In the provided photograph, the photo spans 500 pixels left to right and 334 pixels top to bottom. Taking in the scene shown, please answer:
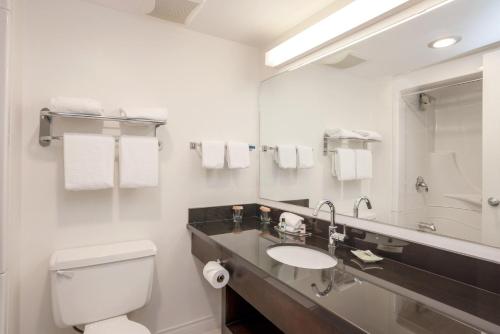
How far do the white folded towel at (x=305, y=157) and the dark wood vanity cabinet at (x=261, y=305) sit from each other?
805 mm

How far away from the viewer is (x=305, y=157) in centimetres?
187

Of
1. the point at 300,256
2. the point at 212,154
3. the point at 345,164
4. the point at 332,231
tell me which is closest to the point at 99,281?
the point at 212,154

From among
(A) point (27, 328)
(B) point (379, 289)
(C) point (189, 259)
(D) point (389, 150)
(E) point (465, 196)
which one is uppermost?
(D) point (389, 150)

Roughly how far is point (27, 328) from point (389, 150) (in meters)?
2.11

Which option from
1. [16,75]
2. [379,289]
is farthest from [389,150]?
[16,75]

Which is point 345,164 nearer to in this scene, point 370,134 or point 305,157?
point 370,134

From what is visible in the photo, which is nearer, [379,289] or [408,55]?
[379,289]

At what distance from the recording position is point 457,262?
102 centimetres

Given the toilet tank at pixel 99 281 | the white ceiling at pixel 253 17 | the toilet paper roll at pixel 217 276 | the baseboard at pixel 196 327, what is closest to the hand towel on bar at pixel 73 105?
the toilet tank at pixel 99 281

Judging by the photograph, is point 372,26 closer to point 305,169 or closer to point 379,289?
point 305,169

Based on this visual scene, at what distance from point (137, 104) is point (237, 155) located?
0.73 meters

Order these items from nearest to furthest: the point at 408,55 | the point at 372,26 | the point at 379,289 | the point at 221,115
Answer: the point at 379,289 → the point at 408,55 → the point at 372,26 → the point at 221,115

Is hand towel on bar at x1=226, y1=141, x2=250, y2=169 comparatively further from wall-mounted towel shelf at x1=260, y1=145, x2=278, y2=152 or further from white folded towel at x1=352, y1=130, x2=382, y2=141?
white folded towel at x1=352, y1=130, x2=382, y2=141

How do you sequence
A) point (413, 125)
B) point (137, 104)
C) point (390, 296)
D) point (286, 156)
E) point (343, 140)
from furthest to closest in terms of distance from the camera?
1. point (286, 156)
2. point (137, 104)
3. point (343, 140)
4. point (413, 125)
5. point (390, 296)
